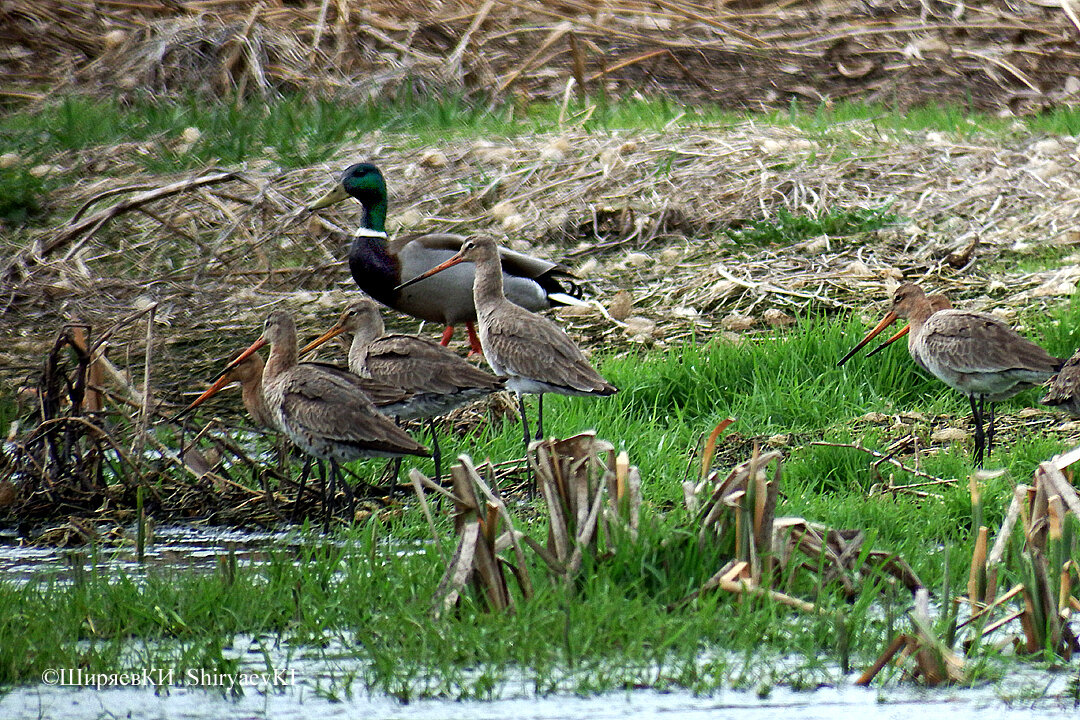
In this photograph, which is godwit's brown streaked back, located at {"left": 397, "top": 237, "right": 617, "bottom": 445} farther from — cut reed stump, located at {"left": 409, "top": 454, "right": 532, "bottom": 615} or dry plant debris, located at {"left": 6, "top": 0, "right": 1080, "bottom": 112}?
dry plant debris, located at {"left": 6, "top": 0, "right": 1080, "bottom": 112}

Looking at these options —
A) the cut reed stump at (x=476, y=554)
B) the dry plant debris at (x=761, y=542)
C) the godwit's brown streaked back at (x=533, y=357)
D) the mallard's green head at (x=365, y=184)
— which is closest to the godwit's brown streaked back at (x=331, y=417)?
the godwit's brown streaked back at (x=533, y=357)

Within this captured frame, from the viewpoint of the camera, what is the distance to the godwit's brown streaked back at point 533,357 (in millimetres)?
6758

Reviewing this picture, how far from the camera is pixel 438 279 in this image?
8.92m

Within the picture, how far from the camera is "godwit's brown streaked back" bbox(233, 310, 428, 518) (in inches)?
241

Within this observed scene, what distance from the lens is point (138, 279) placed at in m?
9.98

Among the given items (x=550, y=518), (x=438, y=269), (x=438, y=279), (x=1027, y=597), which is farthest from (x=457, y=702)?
(x=438, y=279)

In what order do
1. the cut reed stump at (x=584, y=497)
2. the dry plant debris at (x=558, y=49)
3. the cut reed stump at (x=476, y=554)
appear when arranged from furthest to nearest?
the dry plant debris at (x=558, y=49) → the cut reed stump at (x=584, y=497) → the cut reed stump at (x=476, y=554)

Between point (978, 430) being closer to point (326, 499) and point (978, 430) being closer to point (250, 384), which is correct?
point (326, 499)

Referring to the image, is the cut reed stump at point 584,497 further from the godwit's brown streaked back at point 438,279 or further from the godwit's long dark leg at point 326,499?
the godwit's brown streaked back at point 438,279

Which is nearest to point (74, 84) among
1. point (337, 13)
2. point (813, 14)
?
point (337, 13)

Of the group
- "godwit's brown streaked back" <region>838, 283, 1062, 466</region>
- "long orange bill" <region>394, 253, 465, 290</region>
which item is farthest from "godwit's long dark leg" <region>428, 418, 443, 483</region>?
"godwit's brown streaked back" <region>838, 283, 1062, 466</region>

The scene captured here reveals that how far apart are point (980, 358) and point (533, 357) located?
194 centimetres

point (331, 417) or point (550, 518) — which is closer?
point (550, 518)

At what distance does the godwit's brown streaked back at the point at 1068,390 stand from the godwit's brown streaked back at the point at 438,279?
3374 mm
